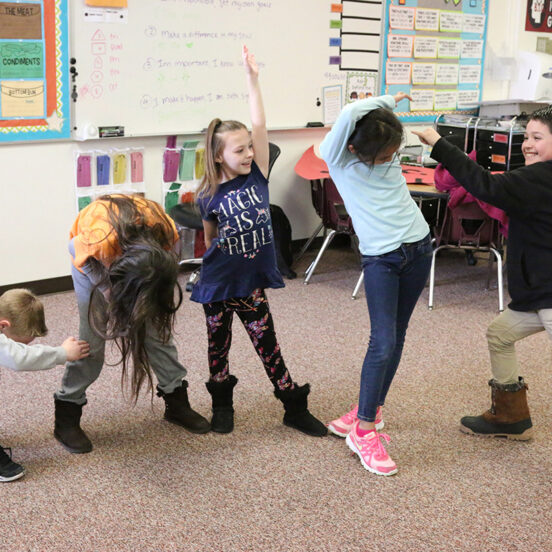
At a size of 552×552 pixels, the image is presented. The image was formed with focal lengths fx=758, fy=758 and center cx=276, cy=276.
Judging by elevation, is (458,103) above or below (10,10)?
below

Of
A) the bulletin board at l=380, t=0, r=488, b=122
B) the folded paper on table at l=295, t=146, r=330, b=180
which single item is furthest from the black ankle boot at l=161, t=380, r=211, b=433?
the bulletin board at l=380, t=0, r=488, b=122

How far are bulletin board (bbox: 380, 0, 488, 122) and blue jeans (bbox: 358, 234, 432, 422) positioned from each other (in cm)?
334

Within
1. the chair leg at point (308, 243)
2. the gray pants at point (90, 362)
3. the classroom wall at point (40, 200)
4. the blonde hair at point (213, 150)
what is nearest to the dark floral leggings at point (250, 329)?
the gray pants at point (90, 362)

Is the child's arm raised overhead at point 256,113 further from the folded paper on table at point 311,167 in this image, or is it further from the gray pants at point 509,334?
the folded paper on table at point 311,167

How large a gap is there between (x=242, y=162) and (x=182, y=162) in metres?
2.24

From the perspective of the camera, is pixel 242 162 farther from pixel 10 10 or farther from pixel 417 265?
pixel 10 10

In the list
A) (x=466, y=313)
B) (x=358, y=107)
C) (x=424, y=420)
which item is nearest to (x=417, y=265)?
(x=358, y=107)

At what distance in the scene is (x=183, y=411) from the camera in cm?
267

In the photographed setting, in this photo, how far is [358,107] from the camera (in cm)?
219

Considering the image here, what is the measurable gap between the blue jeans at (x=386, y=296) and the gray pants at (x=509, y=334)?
0.37 metres

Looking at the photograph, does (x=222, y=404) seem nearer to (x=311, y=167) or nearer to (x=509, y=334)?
(x=509, y=334)

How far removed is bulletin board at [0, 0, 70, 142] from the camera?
12.2 feet

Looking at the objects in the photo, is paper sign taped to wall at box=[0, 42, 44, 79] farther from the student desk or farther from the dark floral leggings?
the dark floral leggings

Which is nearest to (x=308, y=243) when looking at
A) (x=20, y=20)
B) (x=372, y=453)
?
(x=20, y=20)
